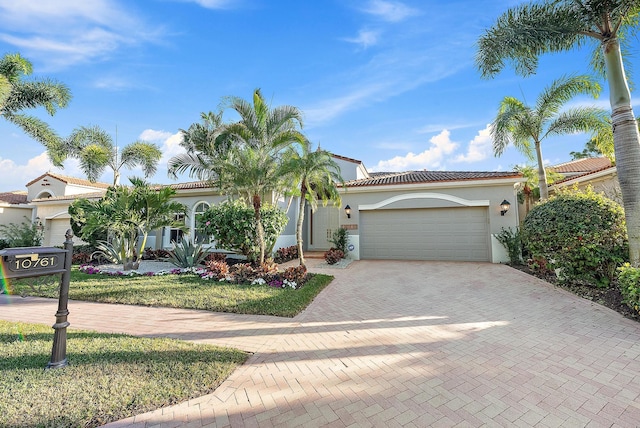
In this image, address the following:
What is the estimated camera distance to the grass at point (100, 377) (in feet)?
9.20

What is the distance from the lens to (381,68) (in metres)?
10.4

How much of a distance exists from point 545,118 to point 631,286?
8773 mm

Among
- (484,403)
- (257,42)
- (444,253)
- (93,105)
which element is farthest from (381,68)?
(93,105)

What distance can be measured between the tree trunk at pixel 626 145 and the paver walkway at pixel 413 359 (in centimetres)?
223

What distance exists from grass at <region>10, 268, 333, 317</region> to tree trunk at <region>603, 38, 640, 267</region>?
818cm

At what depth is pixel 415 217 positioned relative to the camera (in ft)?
44.3

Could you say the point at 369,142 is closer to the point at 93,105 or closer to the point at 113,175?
the point at 93,105

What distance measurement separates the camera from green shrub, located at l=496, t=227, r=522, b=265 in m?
11.4

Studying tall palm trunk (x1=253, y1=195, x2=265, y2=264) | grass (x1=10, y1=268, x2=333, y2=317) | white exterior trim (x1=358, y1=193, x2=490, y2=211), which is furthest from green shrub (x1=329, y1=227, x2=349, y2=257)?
tall palm trunk (x1=253, y1=195, x2=265, y2=264)

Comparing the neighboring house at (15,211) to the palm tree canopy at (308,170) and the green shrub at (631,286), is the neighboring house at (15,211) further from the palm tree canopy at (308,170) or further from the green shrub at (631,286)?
the green shrub at (631,286)

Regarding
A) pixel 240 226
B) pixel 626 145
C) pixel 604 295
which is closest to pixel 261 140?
pixel 240 226

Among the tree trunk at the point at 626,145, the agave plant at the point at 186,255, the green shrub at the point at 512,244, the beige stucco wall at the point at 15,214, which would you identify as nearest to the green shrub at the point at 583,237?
the tree trunk at the point at 626,145

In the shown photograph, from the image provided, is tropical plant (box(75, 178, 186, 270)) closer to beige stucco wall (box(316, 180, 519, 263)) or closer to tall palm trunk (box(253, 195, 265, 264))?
tall palm trunk (box(253, 195, 265, 264))

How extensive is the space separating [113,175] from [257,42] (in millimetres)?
20080
